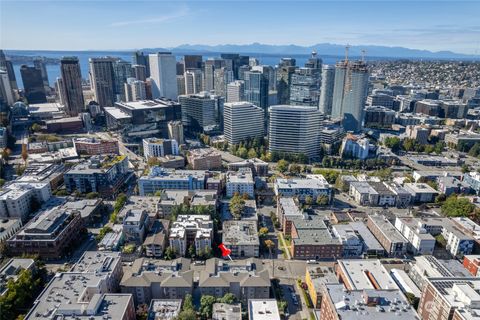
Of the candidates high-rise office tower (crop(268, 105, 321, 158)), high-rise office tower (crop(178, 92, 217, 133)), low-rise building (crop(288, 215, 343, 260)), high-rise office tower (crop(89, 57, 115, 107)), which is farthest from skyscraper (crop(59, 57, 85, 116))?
low-rise building (crop(288, 215, 343, 260))

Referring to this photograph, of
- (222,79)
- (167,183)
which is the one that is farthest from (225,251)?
(222,79)

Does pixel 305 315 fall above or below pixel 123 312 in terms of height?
below

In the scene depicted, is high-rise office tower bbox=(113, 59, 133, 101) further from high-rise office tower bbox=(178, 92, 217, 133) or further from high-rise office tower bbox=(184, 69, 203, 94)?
high-rise office tower bbox=(178, 92, 217, 133)

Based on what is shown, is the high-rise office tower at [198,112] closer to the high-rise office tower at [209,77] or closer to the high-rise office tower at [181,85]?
the high-rise office tower at [209,77]

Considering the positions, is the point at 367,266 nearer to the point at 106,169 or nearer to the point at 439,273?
the point at 439,273

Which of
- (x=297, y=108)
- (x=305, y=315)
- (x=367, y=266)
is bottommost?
(x=305, y=315)

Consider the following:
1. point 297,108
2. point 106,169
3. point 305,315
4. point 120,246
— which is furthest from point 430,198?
point 106,169

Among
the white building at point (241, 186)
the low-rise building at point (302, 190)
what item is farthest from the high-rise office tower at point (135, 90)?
the low-rise building at point (302, 190)
